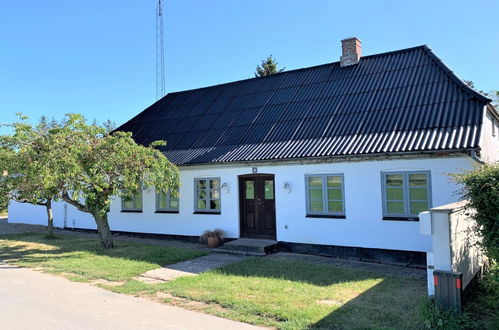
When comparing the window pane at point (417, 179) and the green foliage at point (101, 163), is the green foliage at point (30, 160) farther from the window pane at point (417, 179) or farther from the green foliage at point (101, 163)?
the window pane at point (417, 179)

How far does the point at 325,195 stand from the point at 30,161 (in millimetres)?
8225

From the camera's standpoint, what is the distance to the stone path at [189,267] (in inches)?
343

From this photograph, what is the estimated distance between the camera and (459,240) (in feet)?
20.0

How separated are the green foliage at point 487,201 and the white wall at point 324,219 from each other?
198 centimetres

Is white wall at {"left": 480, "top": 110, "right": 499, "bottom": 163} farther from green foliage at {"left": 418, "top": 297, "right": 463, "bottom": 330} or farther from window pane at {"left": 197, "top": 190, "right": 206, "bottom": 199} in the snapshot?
window pane at {"left": 197, "top": 190, "right": 206, "bottom": 199}

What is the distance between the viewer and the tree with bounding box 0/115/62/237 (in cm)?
991

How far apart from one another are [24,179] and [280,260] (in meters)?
7.88

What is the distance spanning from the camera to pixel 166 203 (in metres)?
14.7

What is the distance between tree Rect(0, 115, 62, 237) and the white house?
440cm

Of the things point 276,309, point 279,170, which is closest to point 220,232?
point 279,170

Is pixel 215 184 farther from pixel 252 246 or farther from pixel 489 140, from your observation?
pixel 489 140

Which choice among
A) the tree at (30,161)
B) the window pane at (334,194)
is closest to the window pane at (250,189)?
the window pane at (334,194)

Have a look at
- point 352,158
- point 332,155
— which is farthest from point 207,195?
point 352,158

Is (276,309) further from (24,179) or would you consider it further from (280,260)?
(24,179)
